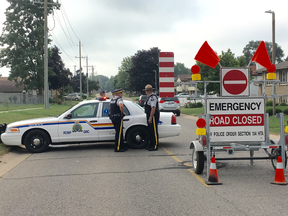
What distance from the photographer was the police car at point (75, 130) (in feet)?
33.6

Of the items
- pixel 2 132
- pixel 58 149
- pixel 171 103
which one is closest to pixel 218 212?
pixel 58 149

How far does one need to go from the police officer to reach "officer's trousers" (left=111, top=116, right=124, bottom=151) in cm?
83

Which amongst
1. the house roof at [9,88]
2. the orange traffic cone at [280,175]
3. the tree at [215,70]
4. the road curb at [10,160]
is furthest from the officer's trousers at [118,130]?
the house roof at [9,88]

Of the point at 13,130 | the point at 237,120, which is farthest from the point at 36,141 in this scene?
the point at 237,120

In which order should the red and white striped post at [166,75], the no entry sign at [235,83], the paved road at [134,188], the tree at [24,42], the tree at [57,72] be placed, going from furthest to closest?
the tree at [57,72]
the tree at [24,42]
the red and white striped post at [166,75]
the no entry sign at [235,83]
the paved road at [134,188]

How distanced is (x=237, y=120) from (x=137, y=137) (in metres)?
4.20

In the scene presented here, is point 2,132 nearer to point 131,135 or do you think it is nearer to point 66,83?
point 131,135

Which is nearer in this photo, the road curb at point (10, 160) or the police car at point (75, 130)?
the road curb at point (10, 160)

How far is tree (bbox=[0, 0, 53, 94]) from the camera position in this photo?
48.2 meters

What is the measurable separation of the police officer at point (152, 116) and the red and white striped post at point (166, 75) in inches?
45.4

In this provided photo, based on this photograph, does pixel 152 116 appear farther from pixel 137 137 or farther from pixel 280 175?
pixel 280 175

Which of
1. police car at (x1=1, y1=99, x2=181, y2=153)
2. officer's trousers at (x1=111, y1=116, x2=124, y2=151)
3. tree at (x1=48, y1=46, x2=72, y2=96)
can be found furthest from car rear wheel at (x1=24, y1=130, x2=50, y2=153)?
tree at (x1=48, y1=46, x2=72, y2=96)

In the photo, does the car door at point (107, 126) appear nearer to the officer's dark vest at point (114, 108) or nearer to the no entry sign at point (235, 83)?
the officer's dark vest at point (114, 108)

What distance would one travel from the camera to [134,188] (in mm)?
5949
